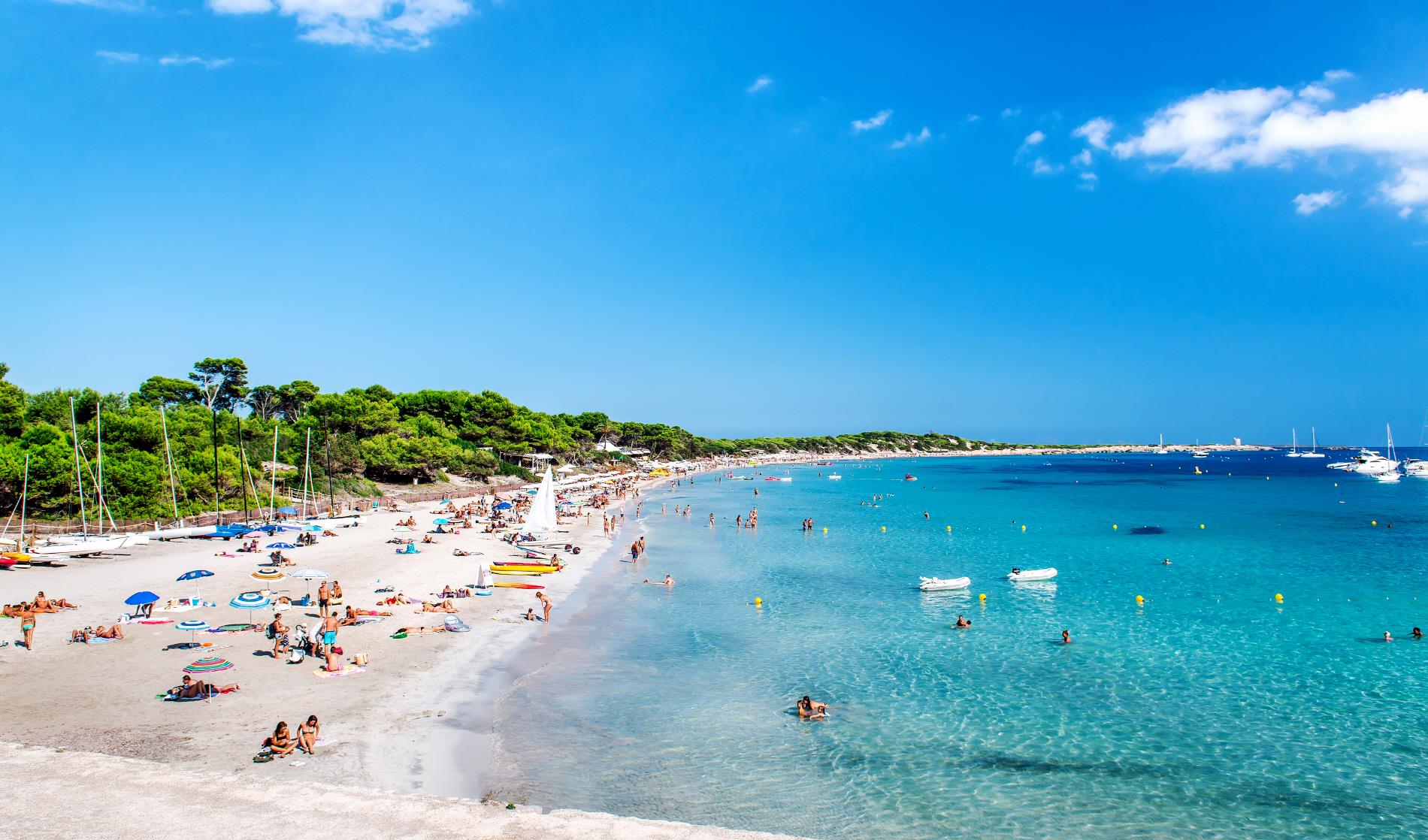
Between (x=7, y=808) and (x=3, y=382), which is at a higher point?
(x=3, y=382)

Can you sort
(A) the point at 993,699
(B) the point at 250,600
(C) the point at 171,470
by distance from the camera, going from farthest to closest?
(C) the point at 171,470, (B) the point at 250,600, (A) the point at 993,699

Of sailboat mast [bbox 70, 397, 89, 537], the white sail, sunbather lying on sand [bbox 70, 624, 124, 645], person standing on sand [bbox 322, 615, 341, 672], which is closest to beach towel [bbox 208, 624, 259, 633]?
sunbather lying on sand [bbox 70, 624, 124, 645]

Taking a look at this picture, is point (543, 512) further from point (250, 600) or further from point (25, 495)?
point (25, 495)

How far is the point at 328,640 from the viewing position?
19422 mm

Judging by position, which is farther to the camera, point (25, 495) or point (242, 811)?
point (25, 495)

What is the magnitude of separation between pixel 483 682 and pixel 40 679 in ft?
31.0

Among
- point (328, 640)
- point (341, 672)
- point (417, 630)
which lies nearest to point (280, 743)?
point (341, 672)

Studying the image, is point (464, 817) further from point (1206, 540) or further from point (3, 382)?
point (3, 382)

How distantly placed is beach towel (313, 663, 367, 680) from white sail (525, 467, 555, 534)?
20.3 meters

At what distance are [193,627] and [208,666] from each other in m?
4.65

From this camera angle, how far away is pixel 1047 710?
17.5m

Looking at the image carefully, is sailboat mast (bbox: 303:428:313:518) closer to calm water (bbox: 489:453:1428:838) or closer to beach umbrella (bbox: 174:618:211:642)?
calm water (bbox: 489:453:1428:838)

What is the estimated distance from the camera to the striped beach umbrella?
1664 centimetres

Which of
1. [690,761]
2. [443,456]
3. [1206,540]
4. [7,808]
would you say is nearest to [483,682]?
[690,761]
